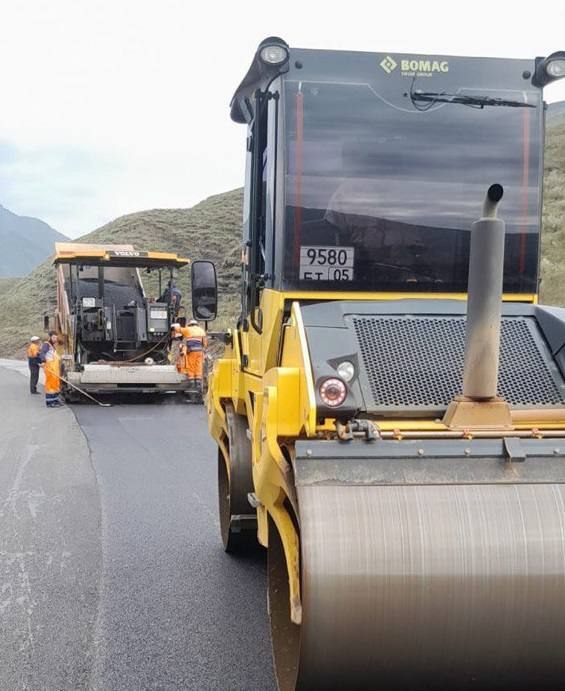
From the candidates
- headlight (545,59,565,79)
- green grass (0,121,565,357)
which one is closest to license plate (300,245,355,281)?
headlight (545,59,565,79)

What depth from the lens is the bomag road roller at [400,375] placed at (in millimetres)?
2547

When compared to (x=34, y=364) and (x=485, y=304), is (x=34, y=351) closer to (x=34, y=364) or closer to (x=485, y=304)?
(x=34, y=364)

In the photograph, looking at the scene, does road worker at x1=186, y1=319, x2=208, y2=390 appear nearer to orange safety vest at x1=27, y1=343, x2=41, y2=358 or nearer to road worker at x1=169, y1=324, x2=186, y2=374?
road worker at x1=169, y1=324, x2=186, y2=374

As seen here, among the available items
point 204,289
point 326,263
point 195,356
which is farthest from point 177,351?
point 326,263

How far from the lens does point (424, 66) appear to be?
156 inches

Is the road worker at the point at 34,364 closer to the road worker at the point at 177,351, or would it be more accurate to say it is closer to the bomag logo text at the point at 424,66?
the road worker at the point at 177,351

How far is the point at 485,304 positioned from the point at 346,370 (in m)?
0.59

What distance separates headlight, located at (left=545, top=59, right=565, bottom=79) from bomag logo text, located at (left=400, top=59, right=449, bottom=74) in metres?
0.51

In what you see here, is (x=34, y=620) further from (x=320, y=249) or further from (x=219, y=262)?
(x=219, y=262)

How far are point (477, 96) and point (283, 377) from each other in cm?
188

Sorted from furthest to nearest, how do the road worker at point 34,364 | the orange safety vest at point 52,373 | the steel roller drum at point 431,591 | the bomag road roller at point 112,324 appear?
the road worker at point 34,364
the bomag road roller at point 112,324
the orange safety vest at point 52,373
the steel roller drum at point 431,591

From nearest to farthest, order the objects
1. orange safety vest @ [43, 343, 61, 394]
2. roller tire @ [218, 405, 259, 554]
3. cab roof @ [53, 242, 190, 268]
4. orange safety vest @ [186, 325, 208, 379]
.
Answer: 1. roller tire @ [218, 405, 259, 554]
2. orange safety vest @ [43, 343, 61, 394]
3. orange safety vest @ [186, 325, 208, 379]
4. cab roof @ [53, 242, 190, 268]

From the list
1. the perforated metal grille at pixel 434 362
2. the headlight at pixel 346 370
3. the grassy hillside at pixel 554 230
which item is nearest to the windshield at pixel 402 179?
the perforated metal grille at pixel 434 362

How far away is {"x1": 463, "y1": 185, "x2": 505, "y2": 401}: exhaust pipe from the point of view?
2.93 meters
